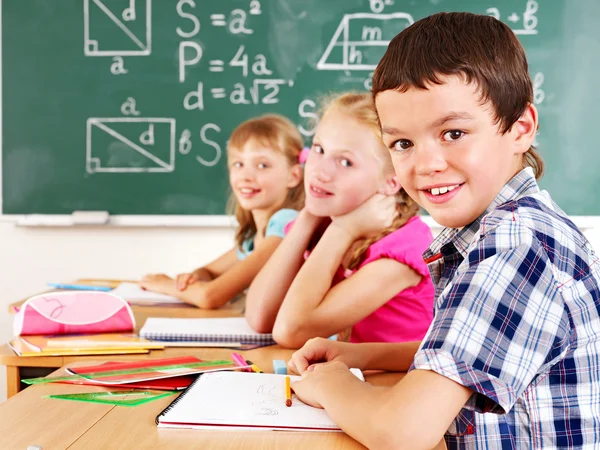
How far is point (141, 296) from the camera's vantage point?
7.24ft

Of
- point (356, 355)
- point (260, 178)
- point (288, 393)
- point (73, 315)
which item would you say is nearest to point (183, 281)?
point (260, 178)

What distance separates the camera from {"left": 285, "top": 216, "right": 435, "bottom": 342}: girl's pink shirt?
1501 mm

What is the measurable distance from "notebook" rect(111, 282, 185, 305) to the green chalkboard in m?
1.07

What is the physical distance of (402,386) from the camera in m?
0.78

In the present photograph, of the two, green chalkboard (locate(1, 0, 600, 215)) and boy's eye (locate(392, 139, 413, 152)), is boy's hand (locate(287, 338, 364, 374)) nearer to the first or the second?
boy's eye (locate(392, 139, 413, 152))

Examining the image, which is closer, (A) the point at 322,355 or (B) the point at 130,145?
(A) the point at 322,355

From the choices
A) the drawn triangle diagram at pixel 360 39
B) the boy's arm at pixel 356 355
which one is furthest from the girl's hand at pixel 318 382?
the drawn triangle diagram at pixel 360 39

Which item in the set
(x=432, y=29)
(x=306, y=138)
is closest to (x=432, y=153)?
(x=432, y=29)

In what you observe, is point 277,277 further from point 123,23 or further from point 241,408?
point 123,23

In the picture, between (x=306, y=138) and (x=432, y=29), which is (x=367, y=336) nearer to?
(x=432, y=29)

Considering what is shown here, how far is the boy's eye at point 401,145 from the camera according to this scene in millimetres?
932

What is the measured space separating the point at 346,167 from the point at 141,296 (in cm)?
93

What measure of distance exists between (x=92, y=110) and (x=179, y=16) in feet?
2.03

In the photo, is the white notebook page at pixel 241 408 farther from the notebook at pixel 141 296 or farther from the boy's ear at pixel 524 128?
the notebook at pixel 141 296
